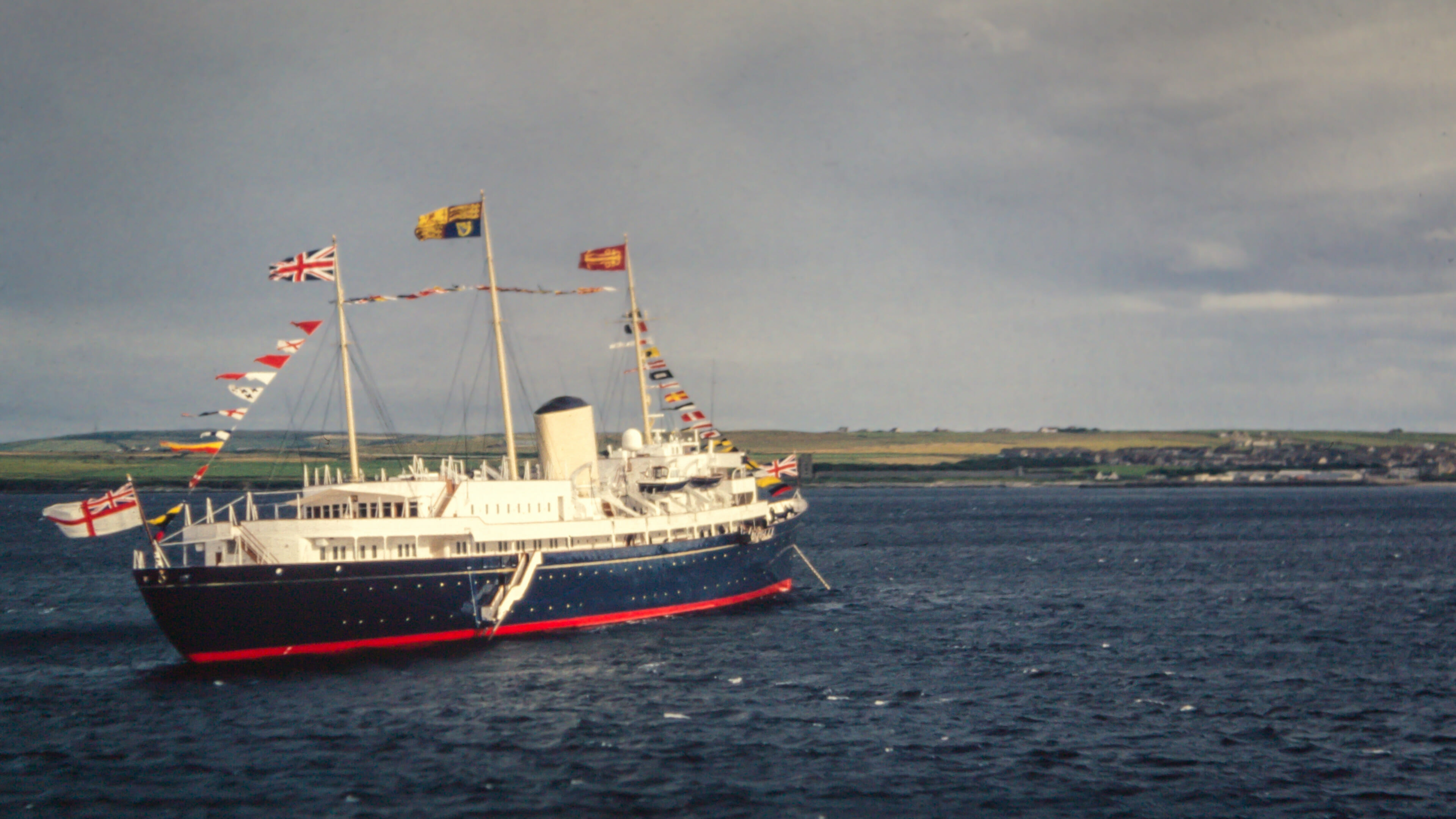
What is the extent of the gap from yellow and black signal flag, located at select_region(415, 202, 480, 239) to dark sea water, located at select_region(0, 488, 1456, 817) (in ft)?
64.4

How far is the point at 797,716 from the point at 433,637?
18514mm

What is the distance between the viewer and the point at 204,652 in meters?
44.0

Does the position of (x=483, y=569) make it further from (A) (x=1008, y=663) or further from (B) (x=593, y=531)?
(A) (x=1008, y=663)

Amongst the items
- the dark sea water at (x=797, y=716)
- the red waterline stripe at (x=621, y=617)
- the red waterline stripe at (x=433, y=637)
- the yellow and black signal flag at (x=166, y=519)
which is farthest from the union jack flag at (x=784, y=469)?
the yellow and black signal flag at (x=166, y=519)

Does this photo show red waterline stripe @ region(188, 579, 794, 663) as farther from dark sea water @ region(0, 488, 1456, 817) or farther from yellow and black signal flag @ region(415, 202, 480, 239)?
yellow and black signal flag @ region(415, 202, 480, 239)

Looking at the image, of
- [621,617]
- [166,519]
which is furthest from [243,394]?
[621,617]

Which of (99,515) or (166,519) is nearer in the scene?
(99,515)

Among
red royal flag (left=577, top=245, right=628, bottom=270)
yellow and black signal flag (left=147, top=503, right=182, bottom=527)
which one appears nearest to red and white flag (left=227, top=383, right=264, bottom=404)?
yellow and black signal flag (left=147, top=503, right=182, bottom=527)

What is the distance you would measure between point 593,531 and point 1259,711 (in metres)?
29.2

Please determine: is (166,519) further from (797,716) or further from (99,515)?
(797,716)

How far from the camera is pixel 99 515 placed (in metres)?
41.2

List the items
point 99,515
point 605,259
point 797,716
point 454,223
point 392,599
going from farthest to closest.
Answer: point 605,259, point 454,223, point 392,599, point 99,515, point 797,716

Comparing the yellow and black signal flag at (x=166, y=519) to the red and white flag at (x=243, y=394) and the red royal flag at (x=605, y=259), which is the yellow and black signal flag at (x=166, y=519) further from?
the red royal flag at (x=605, y=259)

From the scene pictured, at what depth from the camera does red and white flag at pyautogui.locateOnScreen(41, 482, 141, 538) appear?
40.4 meters
